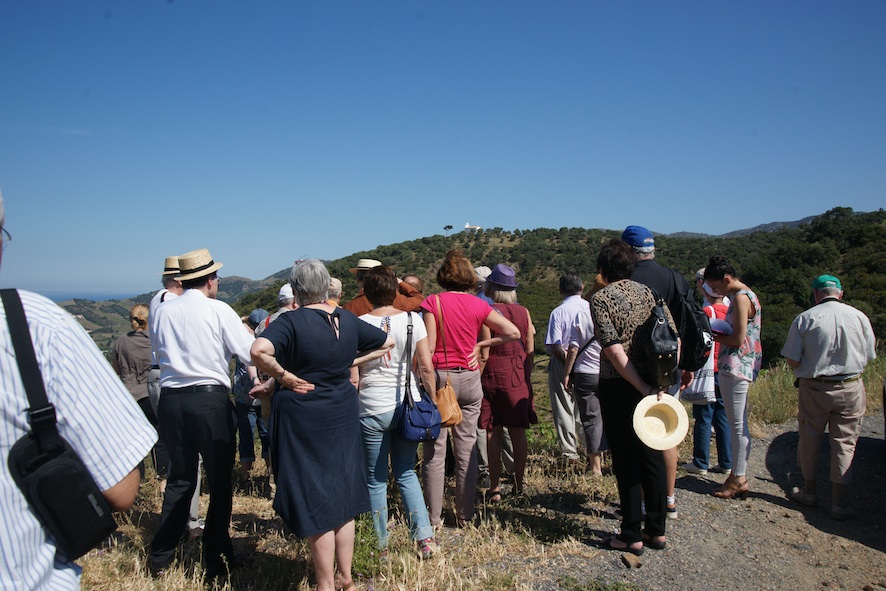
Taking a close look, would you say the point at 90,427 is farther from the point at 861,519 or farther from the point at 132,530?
the point at 861,519

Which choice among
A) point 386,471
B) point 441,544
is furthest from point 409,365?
point 441,544

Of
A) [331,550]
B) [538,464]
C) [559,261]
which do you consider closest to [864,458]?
[538,464]

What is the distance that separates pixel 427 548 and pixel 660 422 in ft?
5.73

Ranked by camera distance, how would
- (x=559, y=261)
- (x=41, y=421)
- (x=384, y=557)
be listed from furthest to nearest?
1. (x=559, y=261)
2. (x=384, y=557)
3. (x=41, y=421)

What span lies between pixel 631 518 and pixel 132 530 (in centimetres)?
370

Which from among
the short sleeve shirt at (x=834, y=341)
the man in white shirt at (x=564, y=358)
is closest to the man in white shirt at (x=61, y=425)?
the man in white shirt at (x=564, y=358)

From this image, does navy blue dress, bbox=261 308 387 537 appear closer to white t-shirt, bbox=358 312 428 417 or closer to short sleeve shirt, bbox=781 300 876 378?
white t-shirt, bbox=358 312 428 417

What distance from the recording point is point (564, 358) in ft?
18.5

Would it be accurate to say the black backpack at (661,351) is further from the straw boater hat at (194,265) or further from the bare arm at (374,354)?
the straw boater hat at (194,265)

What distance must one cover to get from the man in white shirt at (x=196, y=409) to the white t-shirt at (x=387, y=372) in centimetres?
82

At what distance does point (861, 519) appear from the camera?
4605 mm

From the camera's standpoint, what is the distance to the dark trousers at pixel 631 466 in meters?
3.80

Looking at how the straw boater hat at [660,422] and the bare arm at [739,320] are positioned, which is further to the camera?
the bare arm at [739,320]

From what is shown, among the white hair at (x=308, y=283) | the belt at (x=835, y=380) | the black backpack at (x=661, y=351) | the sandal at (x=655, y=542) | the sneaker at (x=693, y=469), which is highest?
the white hair at (x=308, y=283)
